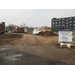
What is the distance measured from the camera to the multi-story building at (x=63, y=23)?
59094 mm

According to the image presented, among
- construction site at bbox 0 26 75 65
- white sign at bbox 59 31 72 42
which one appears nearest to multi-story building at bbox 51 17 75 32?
white sign at bbox 59 31 72 42

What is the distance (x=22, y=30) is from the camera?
271 ft

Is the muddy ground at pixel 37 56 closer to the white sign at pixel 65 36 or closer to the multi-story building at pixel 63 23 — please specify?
the white sign at pixel 65 36

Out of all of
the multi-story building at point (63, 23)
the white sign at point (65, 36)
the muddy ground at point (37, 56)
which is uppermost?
the multi-story building at point (63, 23)

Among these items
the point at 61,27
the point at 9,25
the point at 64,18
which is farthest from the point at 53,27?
the point at 9,25

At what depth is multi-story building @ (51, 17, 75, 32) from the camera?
59094 mm

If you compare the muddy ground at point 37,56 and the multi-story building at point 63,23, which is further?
the multi-story building at point 63,23

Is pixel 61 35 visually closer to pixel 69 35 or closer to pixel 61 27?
pixel 69 35

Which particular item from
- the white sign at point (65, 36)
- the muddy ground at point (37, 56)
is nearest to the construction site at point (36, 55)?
the muddy ground at point (37, 56)

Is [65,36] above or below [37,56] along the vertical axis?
above

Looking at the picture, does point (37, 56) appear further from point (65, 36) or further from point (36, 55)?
point (65, 36)

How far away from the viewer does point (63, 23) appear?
64.4 meters

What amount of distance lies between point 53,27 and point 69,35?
195ft

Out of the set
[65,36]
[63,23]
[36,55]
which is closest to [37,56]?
[36,55]
